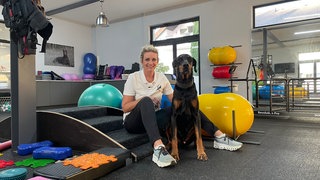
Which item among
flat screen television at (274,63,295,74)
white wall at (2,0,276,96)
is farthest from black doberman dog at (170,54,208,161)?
flat screen television at (274,63,295,74)

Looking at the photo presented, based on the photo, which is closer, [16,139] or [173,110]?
[173,110]

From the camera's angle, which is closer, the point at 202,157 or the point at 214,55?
the point at 202,157

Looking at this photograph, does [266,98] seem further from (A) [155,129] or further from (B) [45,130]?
(B) [45,130]

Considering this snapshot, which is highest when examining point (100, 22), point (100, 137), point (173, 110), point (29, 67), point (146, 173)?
point (100, 22)

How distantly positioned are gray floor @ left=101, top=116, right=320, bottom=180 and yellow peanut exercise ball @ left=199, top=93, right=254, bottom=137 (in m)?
0.27

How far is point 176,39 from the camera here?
7.54m

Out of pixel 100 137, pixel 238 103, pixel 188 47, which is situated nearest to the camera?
pixel 100 137

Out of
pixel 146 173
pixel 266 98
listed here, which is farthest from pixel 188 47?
pixel 146 173

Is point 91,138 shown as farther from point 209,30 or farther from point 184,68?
point 209,30

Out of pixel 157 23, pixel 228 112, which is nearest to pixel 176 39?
pixel 157 23

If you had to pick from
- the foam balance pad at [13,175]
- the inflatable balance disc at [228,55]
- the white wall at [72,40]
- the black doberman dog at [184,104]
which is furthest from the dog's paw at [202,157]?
the white wall at [72,40]

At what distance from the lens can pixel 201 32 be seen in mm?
6812

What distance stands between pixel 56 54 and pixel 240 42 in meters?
6.00

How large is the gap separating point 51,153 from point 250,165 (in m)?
1.75
